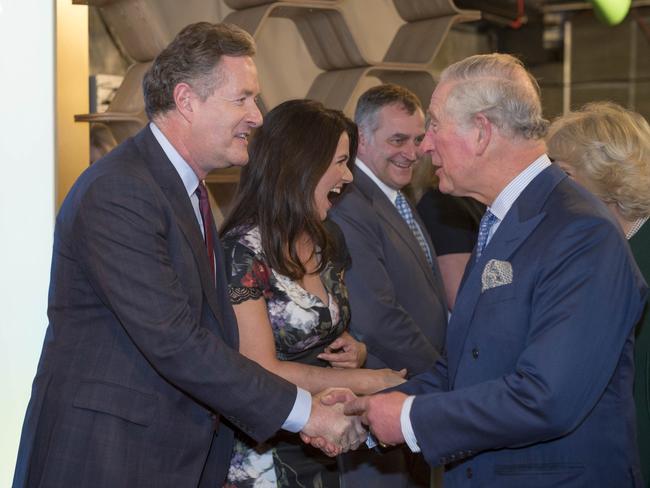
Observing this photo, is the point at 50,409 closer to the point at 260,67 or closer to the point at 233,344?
the point at 233,344

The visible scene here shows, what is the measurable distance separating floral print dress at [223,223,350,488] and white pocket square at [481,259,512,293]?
72cm

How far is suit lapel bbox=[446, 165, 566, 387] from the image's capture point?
200 centimetres

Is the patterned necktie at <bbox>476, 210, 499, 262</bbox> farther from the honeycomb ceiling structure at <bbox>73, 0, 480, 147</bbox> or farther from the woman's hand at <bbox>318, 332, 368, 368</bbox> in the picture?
the honeycomb ceiling structure at <bbox>73, 0, 480, 147</bbox>

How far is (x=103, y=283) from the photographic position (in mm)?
2068

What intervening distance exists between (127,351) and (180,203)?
1.16 ft

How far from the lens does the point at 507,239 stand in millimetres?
2018

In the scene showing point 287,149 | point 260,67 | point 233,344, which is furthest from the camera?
point 260,67

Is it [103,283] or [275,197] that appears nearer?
[103,283]

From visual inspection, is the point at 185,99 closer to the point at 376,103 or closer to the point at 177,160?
the point at 177,160

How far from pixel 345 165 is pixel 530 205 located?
39.0 inches

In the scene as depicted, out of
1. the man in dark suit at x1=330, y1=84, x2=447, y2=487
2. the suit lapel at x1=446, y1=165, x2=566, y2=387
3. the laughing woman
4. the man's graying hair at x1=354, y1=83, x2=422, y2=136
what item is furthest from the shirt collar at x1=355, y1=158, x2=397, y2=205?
the suit lapel at x1=446, y1=165, x2=566, y2=387

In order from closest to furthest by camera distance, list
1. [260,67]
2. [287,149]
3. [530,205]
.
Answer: [530,205], [287,149], [260,67]

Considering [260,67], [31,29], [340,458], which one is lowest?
[340,458]

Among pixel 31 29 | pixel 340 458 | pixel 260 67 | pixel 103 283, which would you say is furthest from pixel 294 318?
pixel 260 67
